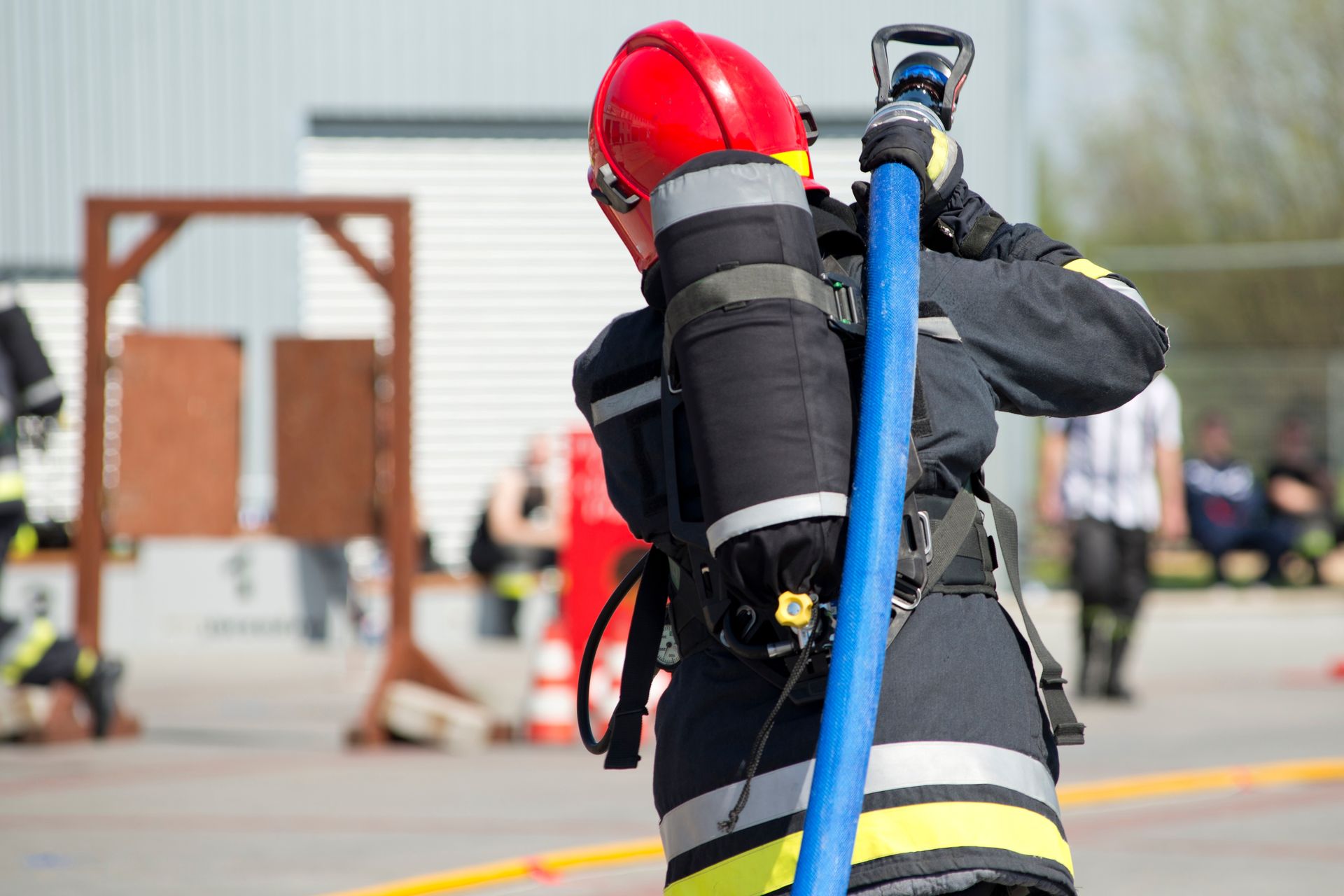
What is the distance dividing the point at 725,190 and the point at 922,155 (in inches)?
11.0

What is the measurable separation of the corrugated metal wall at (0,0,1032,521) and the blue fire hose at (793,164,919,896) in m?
13.1

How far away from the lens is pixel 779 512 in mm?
1747

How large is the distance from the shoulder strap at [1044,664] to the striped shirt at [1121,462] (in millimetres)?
6403

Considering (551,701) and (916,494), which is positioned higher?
(916,494)

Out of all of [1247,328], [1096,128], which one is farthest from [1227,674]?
[1096,128]

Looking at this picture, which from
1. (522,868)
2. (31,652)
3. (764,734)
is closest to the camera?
(764,734)

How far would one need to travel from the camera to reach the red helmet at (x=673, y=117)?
203 centimetres

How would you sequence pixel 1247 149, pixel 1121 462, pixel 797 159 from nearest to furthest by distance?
1. pixel 797 159
2. pixel 1121 462
3. pixel 1247 149

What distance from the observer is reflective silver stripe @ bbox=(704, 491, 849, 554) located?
68.8 inches

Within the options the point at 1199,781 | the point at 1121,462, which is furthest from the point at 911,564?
the point at 1121,462

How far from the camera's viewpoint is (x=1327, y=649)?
11.3 m

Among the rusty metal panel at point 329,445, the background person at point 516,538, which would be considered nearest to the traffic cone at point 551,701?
the rusty metal panel at point 329,445

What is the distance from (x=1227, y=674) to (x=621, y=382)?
879 cm

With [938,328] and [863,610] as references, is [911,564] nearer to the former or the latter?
[863,610]
